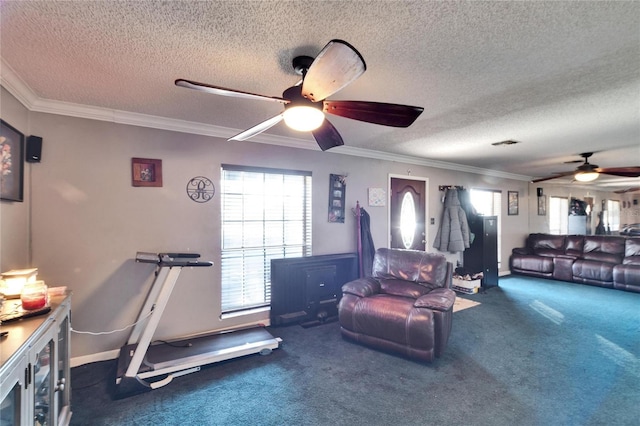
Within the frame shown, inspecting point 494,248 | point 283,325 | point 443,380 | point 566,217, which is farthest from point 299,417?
point 566,217

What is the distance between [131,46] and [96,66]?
0.44 meters

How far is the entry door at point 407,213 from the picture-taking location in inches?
196

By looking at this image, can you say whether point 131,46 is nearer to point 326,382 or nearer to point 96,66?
point 96,66

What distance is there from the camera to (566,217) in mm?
8359

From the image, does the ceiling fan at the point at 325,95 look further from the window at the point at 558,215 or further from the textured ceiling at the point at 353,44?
the window at the point at 558,215

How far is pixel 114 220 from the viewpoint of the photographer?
2.79m

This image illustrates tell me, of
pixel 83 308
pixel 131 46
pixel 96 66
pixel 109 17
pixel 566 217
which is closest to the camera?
pixel 109 17

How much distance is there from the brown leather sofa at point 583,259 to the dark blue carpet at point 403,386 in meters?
2.50

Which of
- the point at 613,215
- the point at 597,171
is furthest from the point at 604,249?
the point at 613,215

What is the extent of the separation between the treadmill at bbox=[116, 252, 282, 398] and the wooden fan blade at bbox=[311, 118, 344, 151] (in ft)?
4.73

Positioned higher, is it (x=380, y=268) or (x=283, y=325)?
(x=380, y=268)

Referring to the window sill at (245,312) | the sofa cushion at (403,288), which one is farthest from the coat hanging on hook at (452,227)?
the window sill at (245,312)

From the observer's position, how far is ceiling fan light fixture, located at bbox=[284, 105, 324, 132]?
67.7 inches

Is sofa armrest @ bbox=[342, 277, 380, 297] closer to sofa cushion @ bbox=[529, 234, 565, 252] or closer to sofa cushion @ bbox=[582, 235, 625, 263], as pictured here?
sofa cushion @ bbox=[582, 235, 625, 263]
